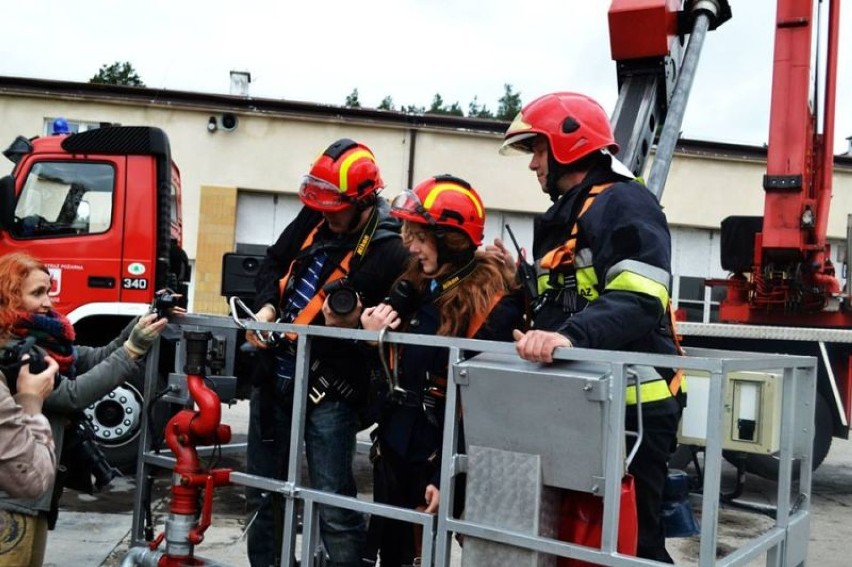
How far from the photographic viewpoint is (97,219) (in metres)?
7.29

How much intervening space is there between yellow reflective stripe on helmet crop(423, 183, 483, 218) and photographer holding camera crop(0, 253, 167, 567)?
1233mm

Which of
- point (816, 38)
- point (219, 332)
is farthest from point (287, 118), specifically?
point (219, 332)

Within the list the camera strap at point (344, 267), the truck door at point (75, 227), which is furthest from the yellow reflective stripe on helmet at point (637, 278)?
the truck door at point (75, 227)

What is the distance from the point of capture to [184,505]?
3.25 m

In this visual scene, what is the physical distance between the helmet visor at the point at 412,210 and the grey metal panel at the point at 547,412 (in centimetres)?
70

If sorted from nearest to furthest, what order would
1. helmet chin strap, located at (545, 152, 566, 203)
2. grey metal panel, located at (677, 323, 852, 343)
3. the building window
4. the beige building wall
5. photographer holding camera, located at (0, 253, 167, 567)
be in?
photographer holding camera, located at (0, 253, 167, 567)
helmet chin strap, located at (545, 152, 566, 203)
grey metal panel, located at (677, 323, 852, 343)
the beige building wall
the building window

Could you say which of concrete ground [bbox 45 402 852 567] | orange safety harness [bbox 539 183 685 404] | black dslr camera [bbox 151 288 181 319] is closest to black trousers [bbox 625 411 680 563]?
orange safety harness [bbox 539 183 685 404]

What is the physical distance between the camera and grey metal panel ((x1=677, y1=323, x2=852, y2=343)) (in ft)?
23.2

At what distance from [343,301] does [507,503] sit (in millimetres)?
1103

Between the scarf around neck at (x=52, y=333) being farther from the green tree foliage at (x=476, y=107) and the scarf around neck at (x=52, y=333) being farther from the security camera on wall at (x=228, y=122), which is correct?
the green tree foliage at (x=476, y=107)

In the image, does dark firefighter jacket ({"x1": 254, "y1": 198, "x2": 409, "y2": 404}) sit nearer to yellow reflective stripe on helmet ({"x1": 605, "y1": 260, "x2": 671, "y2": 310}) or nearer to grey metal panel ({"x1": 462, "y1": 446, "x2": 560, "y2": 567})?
grey metal panel ({"x1": 462, "y1": 446, "x2": 560, "y2": 567})

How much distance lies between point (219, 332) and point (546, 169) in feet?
4.93

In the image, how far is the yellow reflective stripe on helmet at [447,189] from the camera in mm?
3131

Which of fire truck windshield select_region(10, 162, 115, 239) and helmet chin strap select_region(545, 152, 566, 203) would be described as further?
fire truck windshield select_region(10, 162, 115, 239)
